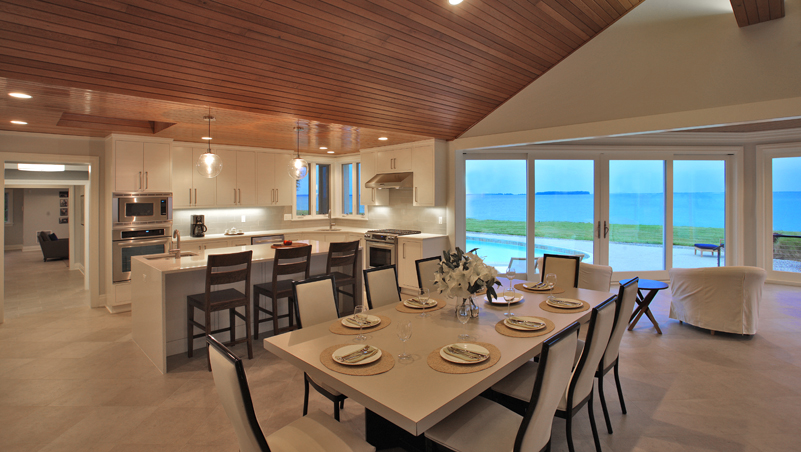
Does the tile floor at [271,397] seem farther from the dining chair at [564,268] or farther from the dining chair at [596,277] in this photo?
the dining chair at [564,268]

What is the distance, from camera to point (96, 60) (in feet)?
9.16

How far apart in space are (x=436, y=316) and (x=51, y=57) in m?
3.07

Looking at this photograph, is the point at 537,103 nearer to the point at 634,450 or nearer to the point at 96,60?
the point at 634,450

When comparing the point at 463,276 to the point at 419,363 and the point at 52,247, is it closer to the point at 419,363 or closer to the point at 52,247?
the point at 419,363

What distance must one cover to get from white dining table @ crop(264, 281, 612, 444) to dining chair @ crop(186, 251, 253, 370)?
1506 mm

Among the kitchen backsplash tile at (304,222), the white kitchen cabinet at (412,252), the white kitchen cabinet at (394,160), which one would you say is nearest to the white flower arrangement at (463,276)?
the white kitchen cabinet at (412,252)

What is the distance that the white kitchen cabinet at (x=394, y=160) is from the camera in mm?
6598

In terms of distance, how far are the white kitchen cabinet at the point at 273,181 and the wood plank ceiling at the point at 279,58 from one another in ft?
6.15

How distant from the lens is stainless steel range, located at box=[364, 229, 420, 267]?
636 cm

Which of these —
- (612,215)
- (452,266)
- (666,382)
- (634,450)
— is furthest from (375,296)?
(612,215)

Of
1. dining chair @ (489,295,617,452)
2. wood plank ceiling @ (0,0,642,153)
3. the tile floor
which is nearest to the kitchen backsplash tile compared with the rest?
wood plank ceiling @ (0,0,642,153)

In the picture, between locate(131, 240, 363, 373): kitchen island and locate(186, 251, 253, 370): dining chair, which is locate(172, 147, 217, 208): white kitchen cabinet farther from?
locate(186, 251, 253, 370): dining chair

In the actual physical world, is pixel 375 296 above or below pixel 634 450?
above

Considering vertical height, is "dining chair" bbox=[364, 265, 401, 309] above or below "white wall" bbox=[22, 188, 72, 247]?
below
